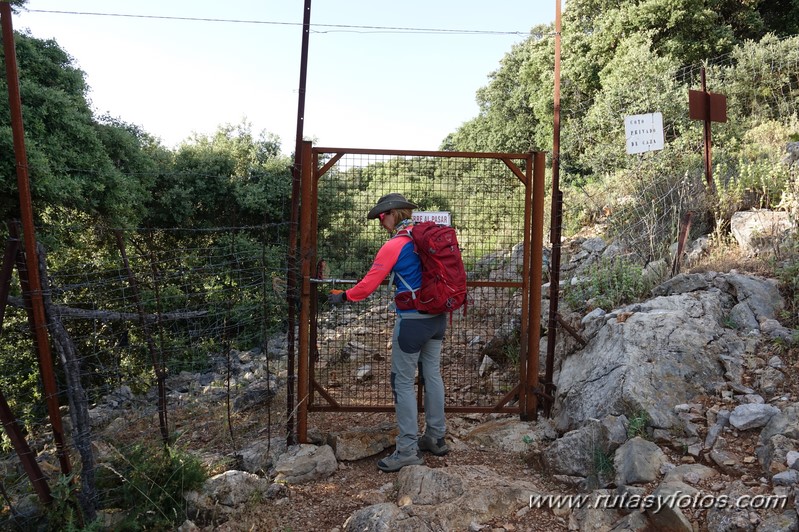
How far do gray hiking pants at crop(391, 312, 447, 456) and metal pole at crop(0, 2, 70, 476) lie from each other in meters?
2.13

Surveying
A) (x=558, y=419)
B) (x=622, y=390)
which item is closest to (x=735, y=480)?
(x=622, y=390)

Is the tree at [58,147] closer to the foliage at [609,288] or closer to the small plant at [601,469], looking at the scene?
the foliage at [609,288]

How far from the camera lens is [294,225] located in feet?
14.8

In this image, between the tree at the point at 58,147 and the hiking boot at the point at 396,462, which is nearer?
the hiking boot at the point at 396,462

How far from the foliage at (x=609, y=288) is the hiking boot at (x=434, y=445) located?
2.31 metres

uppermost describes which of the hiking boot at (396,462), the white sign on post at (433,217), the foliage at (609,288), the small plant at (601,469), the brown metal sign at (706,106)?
the brown metal sign at (706,106)

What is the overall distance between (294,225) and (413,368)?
1.38 meters

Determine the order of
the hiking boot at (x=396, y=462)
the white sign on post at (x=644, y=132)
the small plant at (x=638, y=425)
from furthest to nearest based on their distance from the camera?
the white sign on post at (x=644, y=132) → the hiking boot at (x=396, y=462) → the small plant at (x=638, y=425)

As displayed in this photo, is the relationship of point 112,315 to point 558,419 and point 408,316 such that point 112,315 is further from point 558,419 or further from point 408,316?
point 558,419

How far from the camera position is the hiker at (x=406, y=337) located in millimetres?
4191

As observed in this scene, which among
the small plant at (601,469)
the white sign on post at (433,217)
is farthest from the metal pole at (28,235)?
the small plant at (601,469)

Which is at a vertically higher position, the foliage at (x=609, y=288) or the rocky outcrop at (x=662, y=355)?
the foliage at (x=609, y=288)

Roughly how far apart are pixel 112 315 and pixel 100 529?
124 cm

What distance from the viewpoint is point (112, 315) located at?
352 cm
